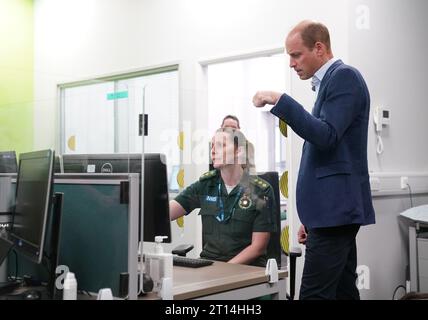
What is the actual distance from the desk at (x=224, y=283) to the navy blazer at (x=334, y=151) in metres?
0.26

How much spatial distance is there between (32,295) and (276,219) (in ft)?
3.99

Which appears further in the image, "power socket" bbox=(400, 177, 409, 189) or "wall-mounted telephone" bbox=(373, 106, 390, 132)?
"power socket" bbox=(400, 177, 409, 189)

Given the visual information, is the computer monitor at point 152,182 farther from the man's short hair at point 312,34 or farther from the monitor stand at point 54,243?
the man's short hair at point 312,34

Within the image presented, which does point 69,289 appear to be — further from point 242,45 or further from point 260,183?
point 242,45

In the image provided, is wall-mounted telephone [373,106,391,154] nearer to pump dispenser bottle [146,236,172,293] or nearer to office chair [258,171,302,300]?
office chair [258,171,302,300]

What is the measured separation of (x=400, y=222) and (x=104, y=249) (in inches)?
101

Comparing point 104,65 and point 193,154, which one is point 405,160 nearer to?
point 193,154

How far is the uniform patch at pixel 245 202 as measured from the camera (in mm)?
2279

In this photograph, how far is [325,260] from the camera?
1840 millimetres

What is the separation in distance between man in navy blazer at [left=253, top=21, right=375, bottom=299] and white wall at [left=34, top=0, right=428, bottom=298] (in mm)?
742

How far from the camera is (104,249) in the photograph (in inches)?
58.8

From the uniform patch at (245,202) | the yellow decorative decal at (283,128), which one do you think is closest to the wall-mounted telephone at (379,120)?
the yellow decorative decal at (283,128)

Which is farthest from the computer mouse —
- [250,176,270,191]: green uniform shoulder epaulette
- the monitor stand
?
[250,176,270,191]: green uniform shoulder epaulette

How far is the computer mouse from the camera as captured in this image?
142 cm
